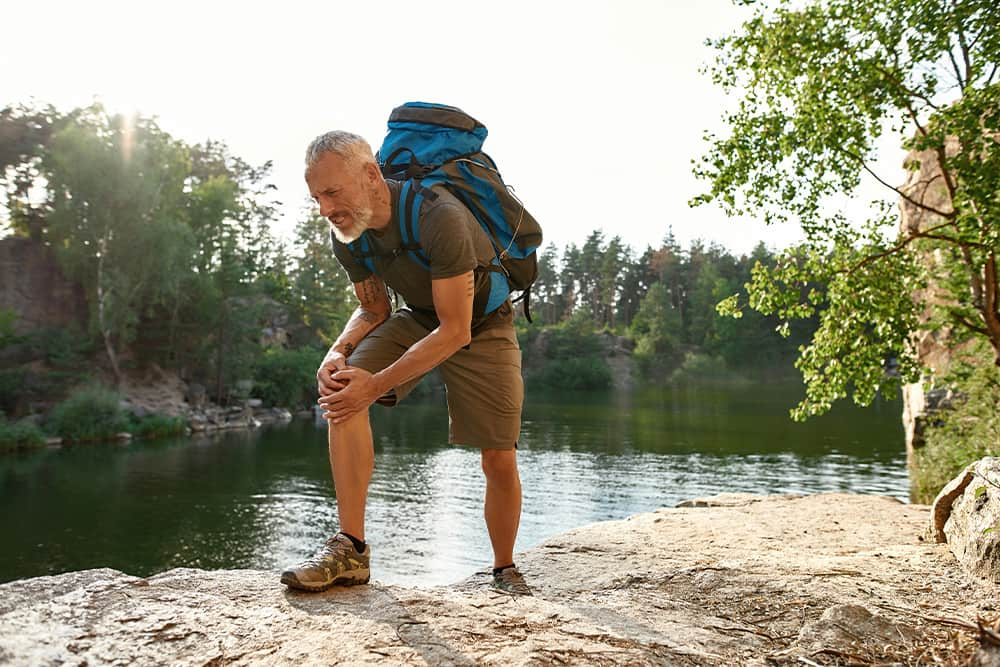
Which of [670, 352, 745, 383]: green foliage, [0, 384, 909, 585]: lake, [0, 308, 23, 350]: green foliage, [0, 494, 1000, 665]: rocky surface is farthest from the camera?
[670, 352, 745, 383]: green foliage

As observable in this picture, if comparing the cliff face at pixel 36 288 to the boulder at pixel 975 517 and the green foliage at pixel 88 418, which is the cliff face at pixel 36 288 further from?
the boulder at pixel 975 517

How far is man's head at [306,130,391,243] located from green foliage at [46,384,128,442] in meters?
25.1

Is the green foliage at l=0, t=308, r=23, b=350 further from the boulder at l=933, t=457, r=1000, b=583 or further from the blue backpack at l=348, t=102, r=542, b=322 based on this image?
the boulder at l=933, t=457, r=1000, b=583

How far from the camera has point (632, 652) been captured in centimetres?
228

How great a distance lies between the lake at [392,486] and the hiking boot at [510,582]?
5481 millimetres

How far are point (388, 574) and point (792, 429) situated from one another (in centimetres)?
1980

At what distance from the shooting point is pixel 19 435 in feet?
73.9

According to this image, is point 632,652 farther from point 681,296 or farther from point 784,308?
point 681,296

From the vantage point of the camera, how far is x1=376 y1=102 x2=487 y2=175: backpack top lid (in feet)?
10.4

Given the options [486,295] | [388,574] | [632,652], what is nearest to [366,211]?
[486,295]

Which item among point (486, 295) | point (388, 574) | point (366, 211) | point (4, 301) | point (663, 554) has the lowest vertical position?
point (388, 574)

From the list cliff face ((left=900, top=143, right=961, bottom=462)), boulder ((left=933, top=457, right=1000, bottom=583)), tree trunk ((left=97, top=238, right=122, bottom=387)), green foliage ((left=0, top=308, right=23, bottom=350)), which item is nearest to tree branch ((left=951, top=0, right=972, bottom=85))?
boulder ((left=933, top=457, right=1000, bottom=583))

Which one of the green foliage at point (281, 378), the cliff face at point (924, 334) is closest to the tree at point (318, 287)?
the green foliage at point (281, 378)

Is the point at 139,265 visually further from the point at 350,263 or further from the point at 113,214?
the point at 350,263
